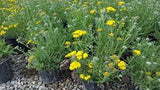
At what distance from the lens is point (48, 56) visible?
95.5 inches

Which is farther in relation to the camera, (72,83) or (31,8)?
(31,8)

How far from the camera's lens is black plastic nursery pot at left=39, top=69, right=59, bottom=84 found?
253 centimetres

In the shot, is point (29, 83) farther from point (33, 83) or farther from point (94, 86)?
point (94, 86)

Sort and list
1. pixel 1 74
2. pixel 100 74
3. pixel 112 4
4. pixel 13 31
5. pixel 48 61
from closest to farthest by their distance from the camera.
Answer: pixel 100 74 → pixel 48 61 → pixel 1 74 → pixel 112 4 → pixel 13 31

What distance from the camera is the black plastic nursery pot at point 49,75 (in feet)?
8.29

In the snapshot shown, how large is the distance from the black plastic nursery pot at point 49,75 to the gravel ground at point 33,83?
0.21 feet

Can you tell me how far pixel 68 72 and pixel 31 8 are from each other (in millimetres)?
1667

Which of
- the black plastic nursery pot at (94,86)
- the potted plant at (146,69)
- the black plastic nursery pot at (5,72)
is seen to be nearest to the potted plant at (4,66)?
the black plastic nursery pot at (5,72)

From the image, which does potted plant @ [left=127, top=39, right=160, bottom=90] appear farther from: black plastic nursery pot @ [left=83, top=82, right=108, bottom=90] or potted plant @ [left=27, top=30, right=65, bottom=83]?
potted plant @ [left=27, top=30, right=65, bottom=83]

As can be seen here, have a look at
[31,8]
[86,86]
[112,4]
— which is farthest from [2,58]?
[112,4]

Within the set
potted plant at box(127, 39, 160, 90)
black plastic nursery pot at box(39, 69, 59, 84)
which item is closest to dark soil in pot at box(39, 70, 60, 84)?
black plastic nursery pot at box(39, 69, 59, 84)

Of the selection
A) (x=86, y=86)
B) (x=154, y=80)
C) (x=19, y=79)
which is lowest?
(x=19, y=79)

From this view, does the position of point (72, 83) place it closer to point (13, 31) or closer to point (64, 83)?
point (64, 83)

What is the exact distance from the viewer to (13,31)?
348 centimetres
